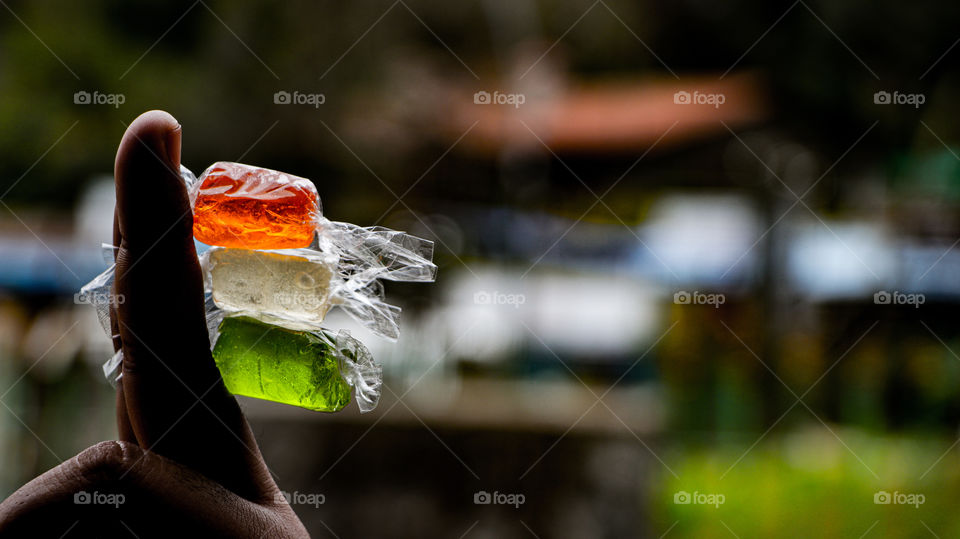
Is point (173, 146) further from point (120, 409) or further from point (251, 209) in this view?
point (120, 409)

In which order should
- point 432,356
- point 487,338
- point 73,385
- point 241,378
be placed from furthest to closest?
1. point 487,338
2. point 432,356
3. point 73,385
4. point 241,378

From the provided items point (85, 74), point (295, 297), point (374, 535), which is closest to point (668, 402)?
point (374, 535)

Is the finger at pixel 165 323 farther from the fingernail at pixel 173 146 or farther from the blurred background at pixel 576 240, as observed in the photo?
the blurred background at pixel 576 240

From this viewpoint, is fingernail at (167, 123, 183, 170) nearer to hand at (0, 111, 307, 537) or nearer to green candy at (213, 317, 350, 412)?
hand at (0, 111, 307, 537)

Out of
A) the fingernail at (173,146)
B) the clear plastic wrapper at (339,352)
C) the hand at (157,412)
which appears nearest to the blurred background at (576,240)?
Answer: the clear plastic wrapper at (339,352)

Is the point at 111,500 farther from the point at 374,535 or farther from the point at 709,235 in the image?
the point at 709,235

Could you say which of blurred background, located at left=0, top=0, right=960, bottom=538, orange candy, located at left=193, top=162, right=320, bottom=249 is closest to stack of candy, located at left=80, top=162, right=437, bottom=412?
orange candy, located at left=193, top=162, right=320, bottom=249

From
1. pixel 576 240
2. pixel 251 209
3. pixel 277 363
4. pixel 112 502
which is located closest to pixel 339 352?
pixel 277 363
